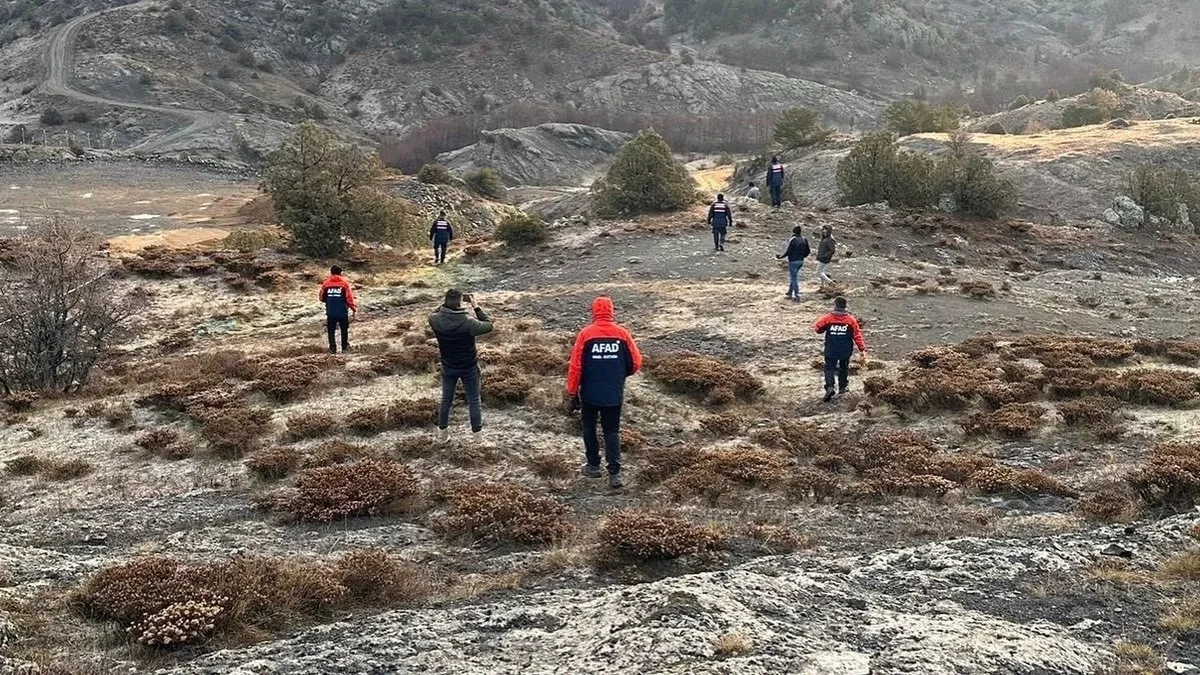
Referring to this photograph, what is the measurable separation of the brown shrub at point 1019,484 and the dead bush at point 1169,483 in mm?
737

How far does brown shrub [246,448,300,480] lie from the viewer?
1148 centimetres

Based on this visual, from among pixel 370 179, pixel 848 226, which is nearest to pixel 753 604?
pixel 848 226

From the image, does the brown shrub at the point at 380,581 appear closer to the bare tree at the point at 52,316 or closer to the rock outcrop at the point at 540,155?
the bare tree at the point at 52,316

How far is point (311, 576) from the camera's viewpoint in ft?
24.4

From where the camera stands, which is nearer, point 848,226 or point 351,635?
point 351,635

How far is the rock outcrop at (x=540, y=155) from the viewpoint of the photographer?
3780 inches

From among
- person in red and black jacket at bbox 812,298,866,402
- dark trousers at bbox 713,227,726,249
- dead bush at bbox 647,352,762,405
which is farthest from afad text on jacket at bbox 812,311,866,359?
dark trousers at bbox 713,227,726,249

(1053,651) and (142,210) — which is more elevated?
(142,210)

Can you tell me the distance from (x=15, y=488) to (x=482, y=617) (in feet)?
27.0

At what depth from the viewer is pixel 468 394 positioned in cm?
1286

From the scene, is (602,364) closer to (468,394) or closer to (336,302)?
(468,394)

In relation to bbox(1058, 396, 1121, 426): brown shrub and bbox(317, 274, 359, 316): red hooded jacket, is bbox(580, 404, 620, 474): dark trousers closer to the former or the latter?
bbox(1058, 396, 1121, 426): brown shrub

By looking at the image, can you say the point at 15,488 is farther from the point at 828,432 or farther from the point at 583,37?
the point at 583,37

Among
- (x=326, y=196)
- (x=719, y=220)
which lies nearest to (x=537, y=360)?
(x=719, y=220)
